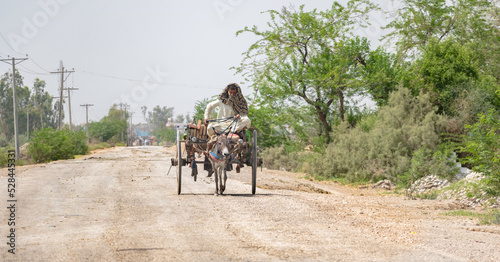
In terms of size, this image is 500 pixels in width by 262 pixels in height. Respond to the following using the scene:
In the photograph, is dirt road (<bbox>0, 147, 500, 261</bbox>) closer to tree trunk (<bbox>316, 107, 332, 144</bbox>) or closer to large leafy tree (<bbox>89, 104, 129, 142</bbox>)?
tree trunk (<bbox>316, 107, 332, 144</bbox>)

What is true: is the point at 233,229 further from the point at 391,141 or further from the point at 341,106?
the point at 341,106

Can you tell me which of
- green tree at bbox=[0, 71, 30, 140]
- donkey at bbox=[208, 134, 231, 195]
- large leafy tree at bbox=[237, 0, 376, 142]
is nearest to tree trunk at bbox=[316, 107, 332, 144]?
large leafy tree at bbox=[237, 0, 376, 142]

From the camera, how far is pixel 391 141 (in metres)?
22.6

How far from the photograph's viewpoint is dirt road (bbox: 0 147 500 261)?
23.1 ft

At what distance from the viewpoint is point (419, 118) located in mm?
23000

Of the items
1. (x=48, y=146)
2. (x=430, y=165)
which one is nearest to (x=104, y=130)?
(x=48, y=146)

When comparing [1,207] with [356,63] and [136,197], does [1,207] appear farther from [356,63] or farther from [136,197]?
[356,63]

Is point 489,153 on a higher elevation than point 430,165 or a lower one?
higher

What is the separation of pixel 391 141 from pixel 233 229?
596 inches

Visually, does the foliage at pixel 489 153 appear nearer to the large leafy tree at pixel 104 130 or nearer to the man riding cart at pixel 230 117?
the man riding cart at pixel 230 117

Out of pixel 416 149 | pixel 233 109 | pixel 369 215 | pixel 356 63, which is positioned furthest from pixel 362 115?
pixel 369 215

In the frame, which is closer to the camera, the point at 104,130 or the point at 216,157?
the point at 216,157

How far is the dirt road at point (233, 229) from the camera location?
23.1ft

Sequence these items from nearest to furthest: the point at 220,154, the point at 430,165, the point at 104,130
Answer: the point at 220,154 → the point at 430,165 → the point at 104,130
